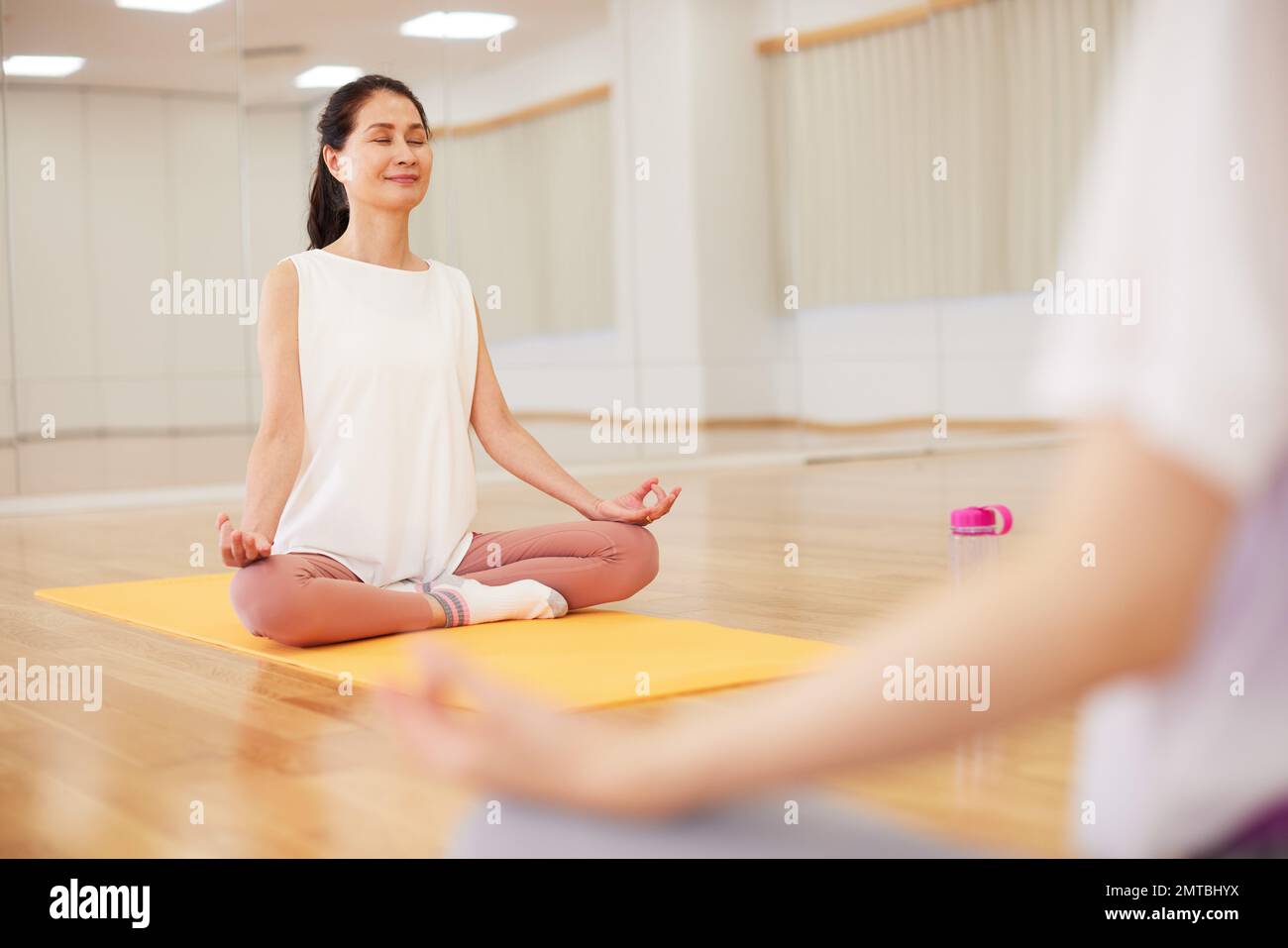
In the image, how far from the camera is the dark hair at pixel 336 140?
2910mm

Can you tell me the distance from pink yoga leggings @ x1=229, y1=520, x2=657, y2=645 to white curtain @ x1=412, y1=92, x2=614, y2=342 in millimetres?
4151

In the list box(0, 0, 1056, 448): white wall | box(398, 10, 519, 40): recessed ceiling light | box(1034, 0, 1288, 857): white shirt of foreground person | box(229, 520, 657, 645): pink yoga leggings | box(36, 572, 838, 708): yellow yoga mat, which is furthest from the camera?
box(398, 10, 519, 40): recessed ceiling light

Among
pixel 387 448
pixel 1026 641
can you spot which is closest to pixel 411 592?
pixel 387 448

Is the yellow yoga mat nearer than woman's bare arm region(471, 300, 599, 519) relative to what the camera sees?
Yes

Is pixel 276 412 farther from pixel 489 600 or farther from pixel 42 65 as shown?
pixel 42 65

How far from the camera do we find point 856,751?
0.51 metres

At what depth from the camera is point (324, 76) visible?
21.4 ft

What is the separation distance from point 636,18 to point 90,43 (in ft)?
8.90

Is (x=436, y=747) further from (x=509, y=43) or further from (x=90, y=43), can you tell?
(x=509, y=43)

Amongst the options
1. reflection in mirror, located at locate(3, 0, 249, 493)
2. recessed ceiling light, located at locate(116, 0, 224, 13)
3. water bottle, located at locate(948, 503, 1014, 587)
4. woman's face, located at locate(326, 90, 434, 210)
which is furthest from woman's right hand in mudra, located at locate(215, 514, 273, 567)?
recessed ceiling light, located at locate(116, 0, 224, 13)

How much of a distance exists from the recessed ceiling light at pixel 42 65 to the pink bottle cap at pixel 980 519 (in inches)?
198

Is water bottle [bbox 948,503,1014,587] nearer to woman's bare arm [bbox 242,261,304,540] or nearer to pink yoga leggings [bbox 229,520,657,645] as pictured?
pink yoga leggings [bbox 229,520,657,645]

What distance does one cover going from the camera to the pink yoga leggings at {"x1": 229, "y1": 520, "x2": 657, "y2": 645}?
2574 millimetres
